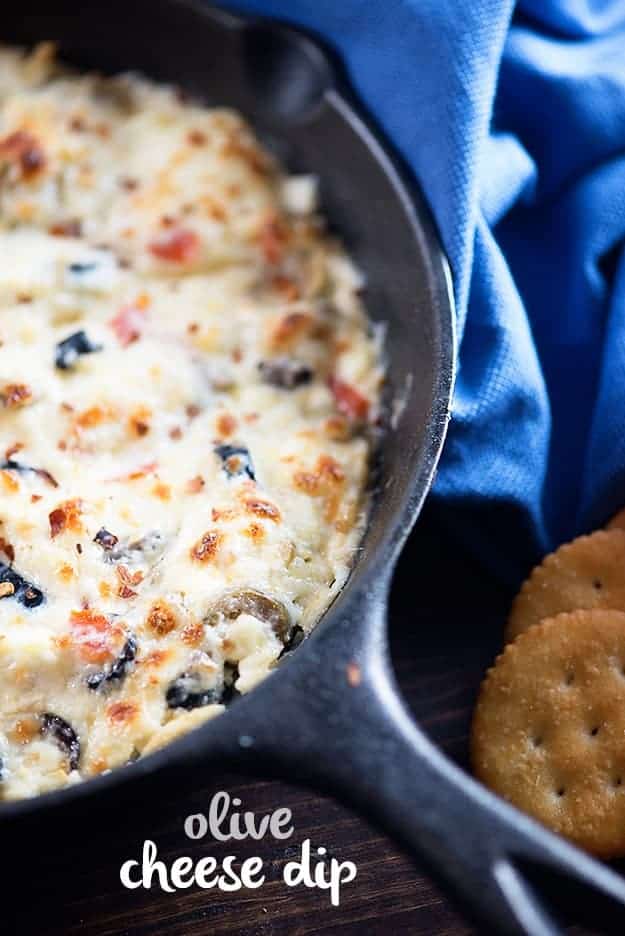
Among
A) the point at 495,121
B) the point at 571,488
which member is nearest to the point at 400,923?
the point at 571,488

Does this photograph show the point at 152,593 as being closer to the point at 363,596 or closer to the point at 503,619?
the point at 363,596

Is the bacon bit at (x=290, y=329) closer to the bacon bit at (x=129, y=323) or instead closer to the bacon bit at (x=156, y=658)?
the bacon bit at (x=129, y=323)

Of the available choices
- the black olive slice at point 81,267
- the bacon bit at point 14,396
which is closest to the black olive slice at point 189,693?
the bacon bit at point 14,396

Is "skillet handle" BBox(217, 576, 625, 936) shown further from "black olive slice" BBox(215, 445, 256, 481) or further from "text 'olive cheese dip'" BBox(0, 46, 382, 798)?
"black olive slice" BBox(215, 445, 256, 481)

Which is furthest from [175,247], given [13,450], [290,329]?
[13,450]

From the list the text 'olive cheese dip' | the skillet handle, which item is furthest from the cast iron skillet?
the text 'olive cheese dip'
